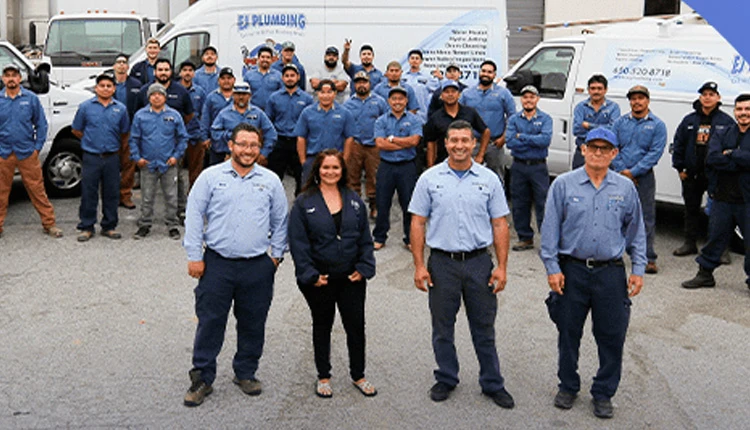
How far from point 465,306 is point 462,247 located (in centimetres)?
38

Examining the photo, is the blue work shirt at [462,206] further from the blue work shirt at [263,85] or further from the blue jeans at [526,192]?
the blue work shirt at [263,85]

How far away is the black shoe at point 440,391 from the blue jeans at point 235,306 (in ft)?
3.74

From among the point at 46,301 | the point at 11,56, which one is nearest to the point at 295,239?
the point at 46,301

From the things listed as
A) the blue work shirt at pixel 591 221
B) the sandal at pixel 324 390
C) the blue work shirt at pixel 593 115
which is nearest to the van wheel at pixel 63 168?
the blue work shirt at pixel 593 115

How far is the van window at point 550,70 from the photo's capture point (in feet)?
37.8

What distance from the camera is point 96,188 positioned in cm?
1061

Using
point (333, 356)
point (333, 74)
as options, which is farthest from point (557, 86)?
point (333, 356)

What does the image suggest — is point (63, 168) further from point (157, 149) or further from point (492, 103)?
point (492, 103)

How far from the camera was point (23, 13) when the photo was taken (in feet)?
96.0

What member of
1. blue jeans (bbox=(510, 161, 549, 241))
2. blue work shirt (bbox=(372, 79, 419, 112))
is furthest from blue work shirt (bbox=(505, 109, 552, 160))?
blue work shirt (bbox=(372, 79, 419, 112))

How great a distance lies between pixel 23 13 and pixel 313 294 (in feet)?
86.9

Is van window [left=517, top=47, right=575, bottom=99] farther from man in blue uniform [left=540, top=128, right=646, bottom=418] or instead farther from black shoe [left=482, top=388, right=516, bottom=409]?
black shoe [left=482, top=388, right=516, bottom=409]

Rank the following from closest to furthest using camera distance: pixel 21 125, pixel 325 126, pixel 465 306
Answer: pixel 465 306 → pixel 21 125 → pixel 325 126

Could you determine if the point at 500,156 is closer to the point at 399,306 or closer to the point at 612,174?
the point at 399,306
